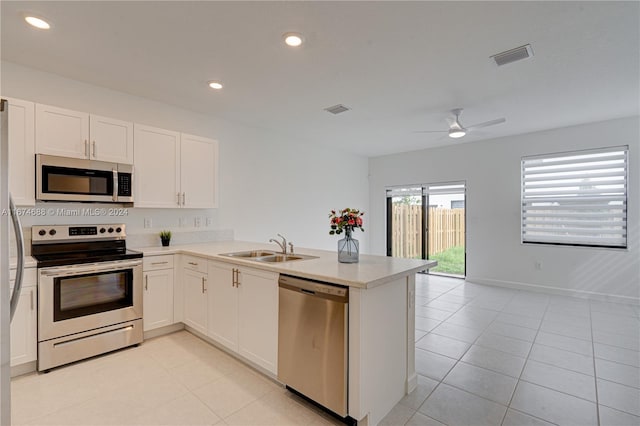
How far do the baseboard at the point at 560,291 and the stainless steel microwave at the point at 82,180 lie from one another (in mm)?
5822

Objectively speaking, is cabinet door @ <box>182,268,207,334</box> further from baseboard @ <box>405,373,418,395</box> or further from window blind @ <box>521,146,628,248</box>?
window blind @ <box>521,146,628,248</box>

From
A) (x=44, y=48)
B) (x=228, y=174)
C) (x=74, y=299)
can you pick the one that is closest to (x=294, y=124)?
(x=228, y=174)

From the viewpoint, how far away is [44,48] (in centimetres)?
256

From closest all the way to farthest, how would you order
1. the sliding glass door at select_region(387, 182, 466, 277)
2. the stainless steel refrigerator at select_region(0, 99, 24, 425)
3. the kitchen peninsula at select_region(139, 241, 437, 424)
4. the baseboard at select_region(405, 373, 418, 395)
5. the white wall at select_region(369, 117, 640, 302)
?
the stainless steel refrigerator at select_region(0, 99, 24, 425)
the kitchen peninsula at select_region(139, 241, 437, 424)
the baseboard at select_region(405, 373, 418, 395)
the white wall at select_region(369, 117, 640, 302)
the sliding glass door at select_region(387, 182, 466, 277)

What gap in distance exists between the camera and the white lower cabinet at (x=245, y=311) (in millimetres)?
2305

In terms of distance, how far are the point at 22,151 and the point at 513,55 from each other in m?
4.28

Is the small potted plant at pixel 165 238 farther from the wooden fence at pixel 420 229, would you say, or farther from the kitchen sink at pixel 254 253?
the wooden fence at pixel 420 229

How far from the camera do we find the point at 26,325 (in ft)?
7.94

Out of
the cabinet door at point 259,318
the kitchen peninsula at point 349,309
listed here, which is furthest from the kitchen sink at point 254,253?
the cabinet door at point 259,318

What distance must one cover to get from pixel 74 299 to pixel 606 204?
6.84m

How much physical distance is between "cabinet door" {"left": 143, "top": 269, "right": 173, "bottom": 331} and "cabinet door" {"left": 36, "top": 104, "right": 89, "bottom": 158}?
4.40ft

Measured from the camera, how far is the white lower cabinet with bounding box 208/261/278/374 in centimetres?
230

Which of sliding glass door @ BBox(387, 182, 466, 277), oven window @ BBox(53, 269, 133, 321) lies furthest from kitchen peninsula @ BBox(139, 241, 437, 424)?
sliding glass door @ BBox(387, 182, 466, 277)

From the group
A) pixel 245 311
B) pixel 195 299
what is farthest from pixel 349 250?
pixel 195 299
